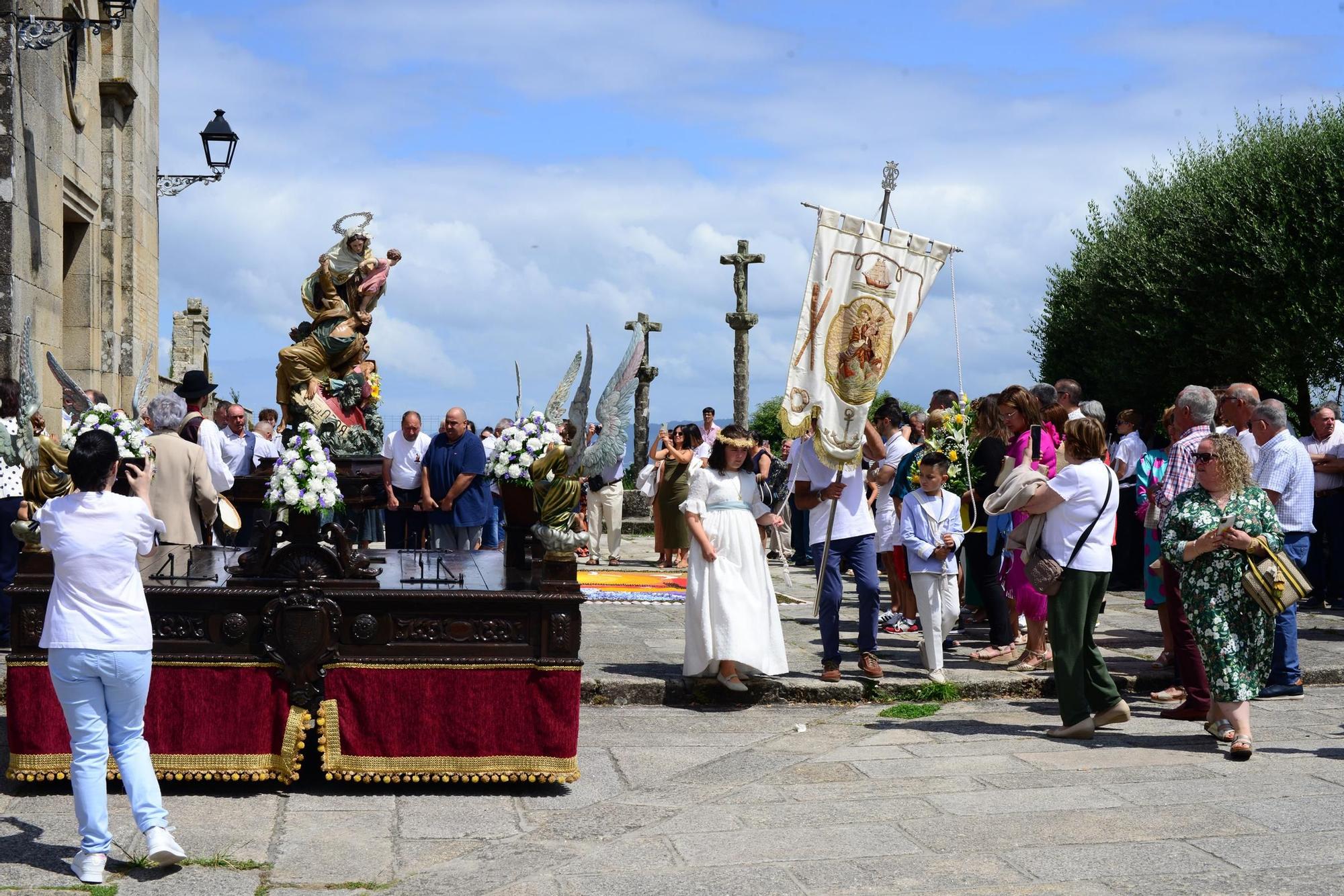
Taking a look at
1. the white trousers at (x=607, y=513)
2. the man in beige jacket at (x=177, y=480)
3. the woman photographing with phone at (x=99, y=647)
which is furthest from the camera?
the white trousers at (x=607, y=513)

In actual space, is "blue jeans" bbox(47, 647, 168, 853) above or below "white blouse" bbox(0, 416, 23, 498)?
below

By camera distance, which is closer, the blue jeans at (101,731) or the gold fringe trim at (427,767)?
the blue jeans at (101,731)

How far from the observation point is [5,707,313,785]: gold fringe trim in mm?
5887

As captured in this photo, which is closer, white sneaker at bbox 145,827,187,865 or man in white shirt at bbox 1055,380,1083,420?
white sneaker at bbox 145,827,187,865

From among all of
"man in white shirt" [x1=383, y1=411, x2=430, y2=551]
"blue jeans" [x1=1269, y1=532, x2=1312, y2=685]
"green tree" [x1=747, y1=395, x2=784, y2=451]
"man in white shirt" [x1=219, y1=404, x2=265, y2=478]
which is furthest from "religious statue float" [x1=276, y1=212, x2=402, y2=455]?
"green tree" [x1=747, y1=395, x2=784, y2=451]

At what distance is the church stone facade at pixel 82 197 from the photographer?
11531 millimetres

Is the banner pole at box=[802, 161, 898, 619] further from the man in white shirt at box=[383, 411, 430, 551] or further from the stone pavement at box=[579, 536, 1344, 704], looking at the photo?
the man in white shirt at box=[383, 411, 430, 551]

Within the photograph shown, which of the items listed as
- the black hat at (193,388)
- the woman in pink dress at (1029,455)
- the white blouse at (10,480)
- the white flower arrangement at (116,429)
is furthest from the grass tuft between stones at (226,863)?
the black hat at (193,388)

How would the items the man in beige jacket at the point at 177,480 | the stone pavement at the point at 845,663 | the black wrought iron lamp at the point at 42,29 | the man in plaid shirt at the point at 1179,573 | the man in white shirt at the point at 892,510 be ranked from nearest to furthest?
the man in plaid shirt at the point at 1179,573 → the man in beige jacket at the point at 177,480 → the stone pavement at the point at 845,663 → the man in white shirt at the point at 892,510 → the black wrought iron lamp at the point at 42,29

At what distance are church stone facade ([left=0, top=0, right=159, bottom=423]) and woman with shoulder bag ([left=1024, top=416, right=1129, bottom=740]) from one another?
28.7 feet

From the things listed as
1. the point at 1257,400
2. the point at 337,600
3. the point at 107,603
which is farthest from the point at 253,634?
the point at 1257,400

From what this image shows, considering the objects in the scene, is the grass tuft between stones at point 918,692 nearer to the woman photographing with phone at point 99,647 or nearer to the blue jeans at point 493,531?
the woman photographing with phone at point 99,647

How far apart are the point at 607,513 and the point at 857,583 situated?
345 inches

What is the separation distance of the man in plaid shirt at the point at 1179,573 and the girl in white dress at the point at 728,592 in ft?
7.40
